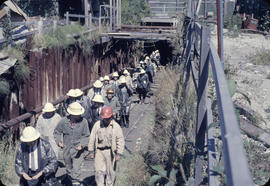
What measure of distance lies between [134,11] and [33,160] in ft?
68.7

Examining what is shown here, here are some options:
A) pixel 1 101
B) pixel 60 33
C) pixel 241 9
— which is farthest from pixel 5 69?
pixel 241 9

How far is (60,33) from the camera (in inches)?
405

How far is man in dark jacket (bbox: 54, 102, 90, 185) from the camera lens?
6367 millimetres

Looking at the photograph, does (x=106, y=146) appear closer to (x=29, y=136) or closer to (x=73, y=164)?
(x=73, y=164)

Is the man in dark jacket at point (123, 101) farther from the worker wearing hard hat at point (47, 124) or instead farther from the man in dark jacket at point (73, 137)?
the man in dark jacket at point (73, 137)

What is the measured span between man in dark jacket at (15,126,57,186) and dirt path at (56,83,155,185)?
75.8 inches

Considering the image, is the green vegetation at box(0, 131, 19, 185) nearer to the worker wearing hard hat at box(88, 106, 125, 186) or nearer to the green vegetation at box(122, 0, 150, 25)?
the worker wearing hard hat at box(88, 106, 125, 186)

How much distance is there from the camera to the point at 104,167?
6.21 m

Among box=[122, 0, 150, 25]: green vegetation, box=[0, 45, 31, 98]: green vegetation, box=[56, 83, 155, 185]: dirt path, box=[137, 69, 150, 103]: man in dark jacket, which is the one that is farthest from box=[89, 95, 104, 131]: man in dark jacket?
box=[122, 0, 150, 25]: green vegetation

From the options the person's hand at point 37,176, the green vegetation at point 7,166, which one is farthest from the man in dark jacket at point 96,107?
the person's hand at point 37,176

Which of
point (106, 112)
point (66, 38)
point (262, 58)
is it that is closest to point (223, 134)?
point (106, 112)

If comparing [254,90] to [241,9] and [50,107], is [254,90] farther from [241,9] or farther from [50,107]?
[241,9]

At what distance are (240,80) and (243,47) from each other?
8794 mm

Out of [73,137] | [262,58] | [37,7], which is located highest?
[37,7]
